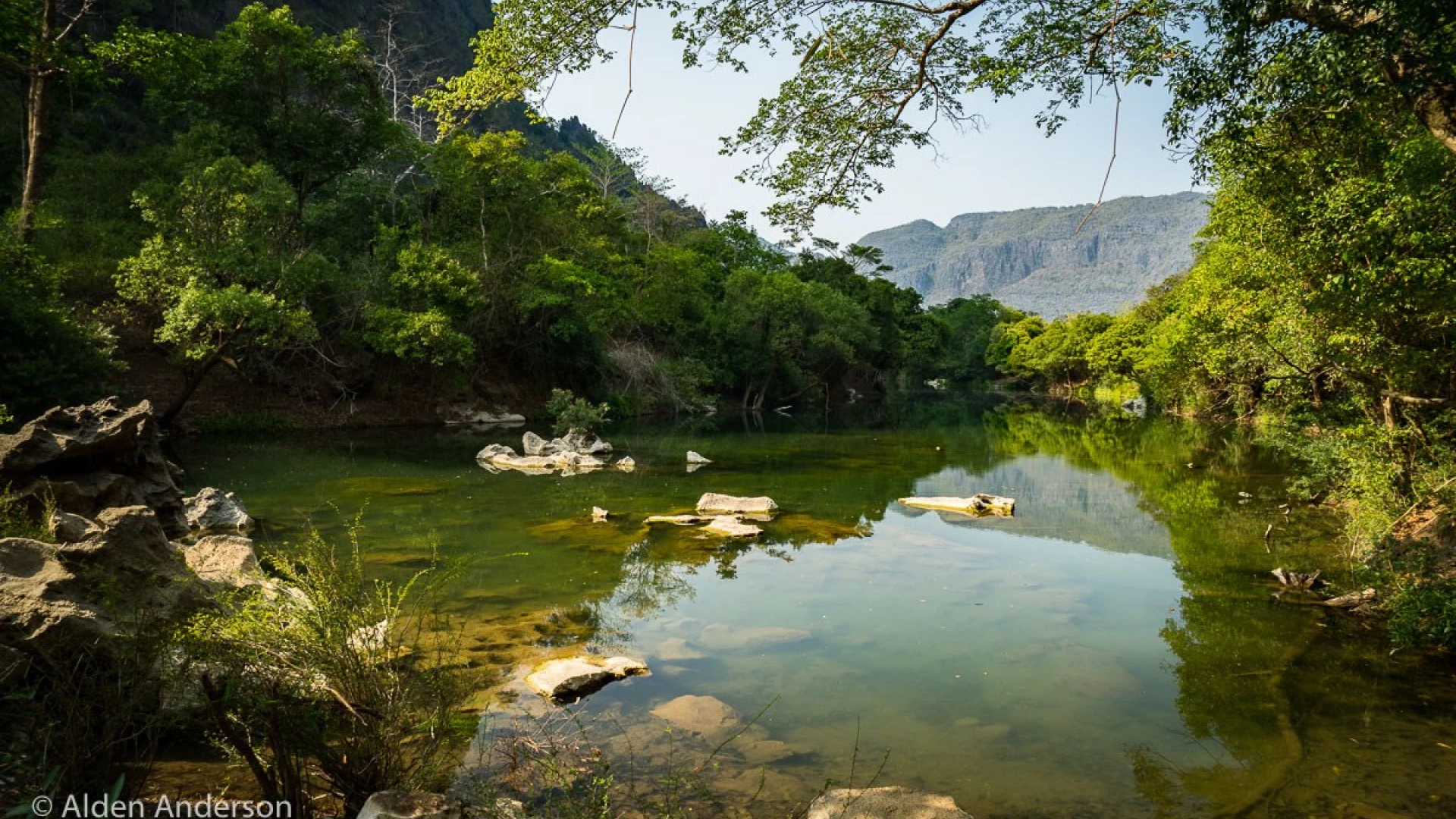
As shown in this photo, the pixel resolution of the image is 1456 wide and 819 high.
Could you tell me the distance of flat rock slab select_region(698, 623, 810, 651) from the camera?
25.2ft

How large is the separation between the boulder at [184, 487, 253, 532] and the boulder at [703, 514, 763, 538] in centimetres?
700

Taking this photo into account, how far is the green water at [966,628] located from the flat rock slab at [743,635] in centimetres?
5

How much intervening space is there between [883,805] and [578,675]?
9.51ft

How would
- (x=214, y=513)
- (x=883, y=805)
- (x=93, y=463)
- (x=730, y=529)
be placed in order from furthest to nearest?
(x=730, y=529) < (x=214, y=513) < (x=93, y=463) < (x=883, y=805)

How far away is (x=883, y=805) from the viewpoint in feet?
14.1

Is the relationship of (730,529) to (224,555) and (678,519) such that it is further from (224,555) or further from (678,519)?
(224,555)

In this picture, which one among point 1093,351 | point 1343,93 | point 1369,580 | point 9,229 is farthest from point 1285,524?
point 1093,351

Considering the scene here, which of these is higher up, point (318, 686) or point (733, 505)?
point (318, 686)

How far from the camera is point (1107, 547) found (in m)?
12.6

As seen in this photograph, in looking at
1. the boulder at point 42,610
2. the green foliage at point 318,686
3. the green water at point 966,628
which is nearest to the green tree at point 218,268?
the green water at point 966,628

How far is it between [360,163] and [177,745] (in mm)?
30024

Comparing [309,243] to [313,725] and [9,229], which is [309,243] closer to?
[9,229]

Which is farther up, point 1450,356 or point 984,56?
point 984,56

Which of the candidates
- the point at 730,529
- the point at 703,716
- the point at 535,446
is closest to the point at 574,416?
the point at 535,446
